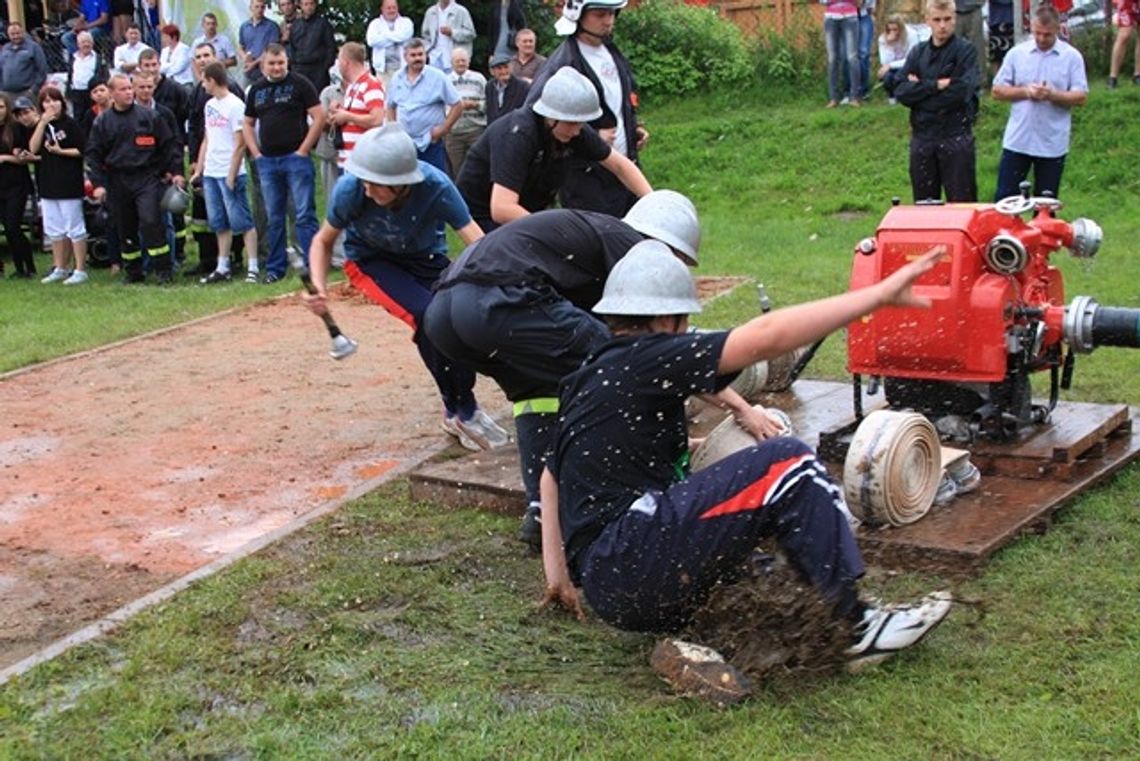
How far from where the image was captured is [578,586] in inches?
205

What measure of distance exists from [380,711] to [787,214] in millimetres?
11945

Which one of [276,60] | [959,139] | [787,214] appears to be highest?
[276,60]

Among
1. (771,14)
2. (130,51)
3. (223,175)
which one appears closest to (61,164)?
(223,175)

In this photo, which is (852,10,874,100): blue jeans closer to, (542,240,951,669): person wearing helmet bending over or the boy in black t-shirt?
the boy in black t-shirt

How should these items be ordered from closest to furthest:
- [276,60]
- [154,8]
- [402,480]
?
[402,480] < [276,60] < [154,8]

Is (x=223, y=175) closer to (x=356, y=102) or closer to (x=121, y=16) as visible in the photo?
(x=356, y=102)

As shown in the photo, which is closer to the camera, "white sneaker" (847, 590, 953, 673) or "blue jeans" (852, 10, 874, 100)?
"white sneaker" (847, 590, 953, 673)

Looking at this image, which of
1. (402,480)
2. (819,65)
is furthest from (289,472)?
(819,65)

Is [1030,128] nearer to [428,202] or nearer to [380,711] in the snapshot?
[428,202]

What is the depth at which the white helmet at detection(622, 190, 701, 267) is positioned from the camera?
548 cm

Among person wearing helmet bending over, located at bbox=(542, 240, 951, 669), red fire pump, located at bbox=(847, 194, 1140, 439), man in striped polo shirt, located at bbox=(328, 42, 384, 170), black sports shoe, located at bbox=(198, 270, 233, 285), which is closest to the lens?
person wearing helmet bending over, located at bbox=(542, 240, 951, 669)

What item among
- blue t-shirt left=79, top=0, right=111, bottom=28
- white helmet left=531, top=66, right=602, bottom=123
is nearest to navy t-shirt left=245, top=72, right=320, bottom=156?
white helmet left=531, top=66, right=602, bottom=123

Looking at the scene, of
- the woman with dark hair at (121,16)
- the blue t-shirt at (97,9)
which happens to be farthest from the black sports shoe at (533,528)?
the blue t-shirt at (97,9)

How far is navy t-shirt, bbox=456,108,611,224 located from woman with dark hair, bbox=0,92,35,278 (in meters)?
9.22
